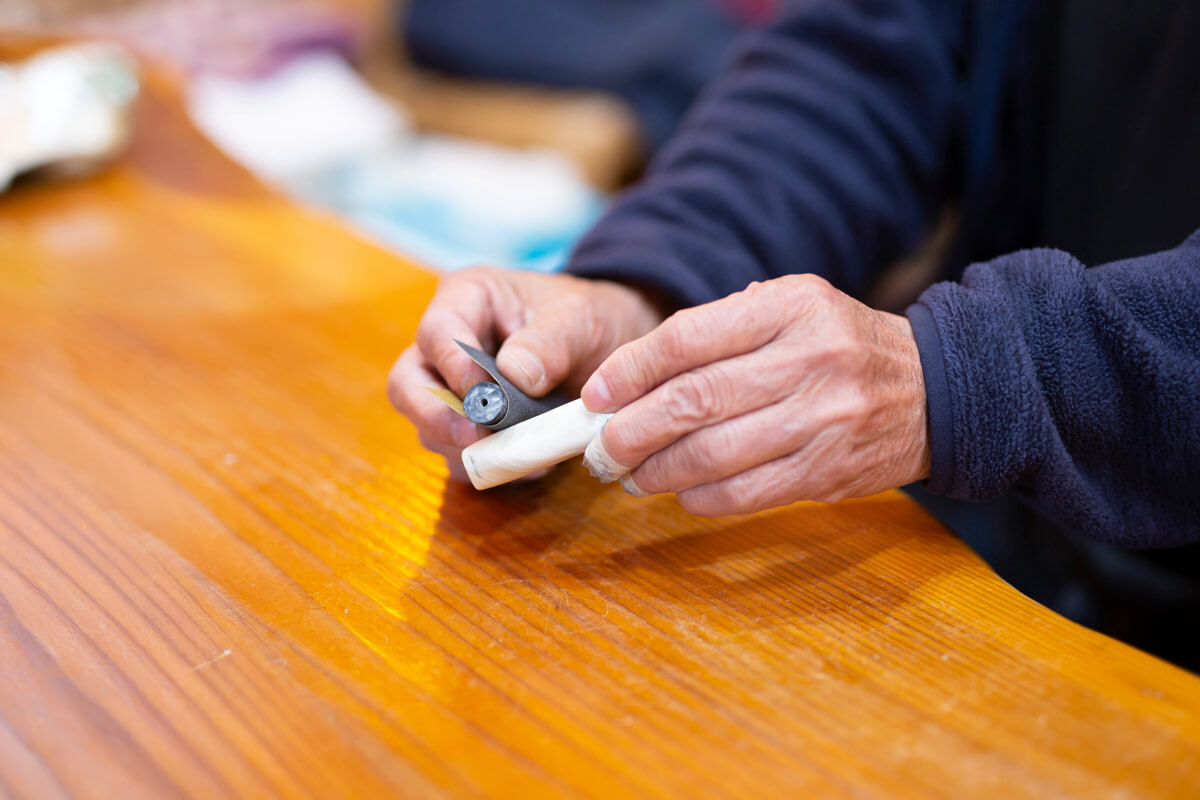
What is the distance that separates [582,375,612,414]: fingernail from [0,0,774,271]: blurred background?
62cm

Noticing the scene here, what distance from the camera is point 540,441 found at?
0.38 meters

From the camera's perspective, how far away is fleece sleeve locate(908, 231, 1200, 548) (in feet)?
1.21

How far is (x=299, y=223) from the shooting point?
77 centimetres

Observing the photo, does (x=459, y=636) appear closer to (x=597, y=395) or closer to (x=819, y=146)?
(x=597, y=395)

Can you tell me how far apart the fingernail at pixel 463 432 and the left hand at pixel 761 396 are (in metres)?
0.06

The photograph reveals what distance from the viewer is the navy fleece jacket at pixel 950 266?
370 millimetres

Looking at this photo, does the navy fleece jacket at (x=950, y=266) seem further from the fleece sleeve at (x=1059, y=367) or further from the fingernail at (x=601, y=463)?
the fingernail at (x=601, y=463)

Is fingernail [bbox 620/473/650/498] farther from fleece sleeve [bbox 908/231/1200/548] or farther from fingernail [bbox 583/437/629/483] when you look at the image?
fleece sleeve [bbox 908/231/1200/548]

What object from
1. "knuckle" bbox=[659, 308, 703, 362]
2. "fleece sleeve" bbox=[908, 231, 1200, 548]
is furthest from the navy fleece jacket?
"knuckle" bbox=[659, 308, 703, 362]

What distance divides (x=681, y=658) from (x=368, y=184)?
1.10 metres

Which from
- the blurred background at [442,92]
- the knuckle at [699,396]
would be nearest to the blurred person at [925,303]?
the knuckle at [699,396]

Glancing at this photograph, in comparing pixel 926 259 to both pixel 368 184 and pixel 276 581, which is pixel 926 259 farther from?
pixel 276 581

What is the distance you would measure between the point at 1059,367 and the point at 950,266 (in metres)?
0.34

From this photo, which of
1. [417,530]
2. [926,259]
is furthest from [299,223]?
[926,259]
